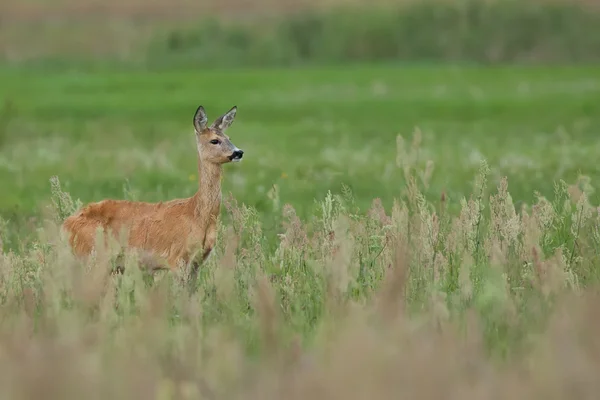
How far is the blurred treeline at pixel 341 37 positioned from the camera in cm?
5066

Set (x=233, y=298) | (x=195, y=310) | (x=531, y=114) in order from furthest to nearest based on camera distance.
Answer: (x=531, y=114) < (x=233, y=298) < (x=195, y=310)

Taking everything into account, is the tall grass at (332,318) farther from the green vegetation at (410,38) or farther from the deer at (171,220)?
the green vegetation at (410,38)

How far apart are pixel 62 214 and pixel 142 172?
9469 millimetres

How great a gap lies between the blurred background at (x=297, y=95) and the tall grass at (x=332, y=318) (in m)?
0.75

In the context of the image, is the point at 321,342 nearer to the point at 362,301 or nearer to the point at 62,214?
the point at 362,301

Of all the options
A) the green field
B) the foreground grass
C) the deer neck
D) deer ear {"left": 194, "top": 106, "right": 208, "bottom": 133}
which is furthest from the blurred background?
deer ear {"left": 194, "top": 106, "right": 208, "bottom": 133}

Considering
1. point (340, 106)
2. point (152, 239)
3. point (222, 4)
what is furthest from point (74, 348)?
point (222, 4)

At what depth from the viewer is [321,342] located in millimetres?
6254

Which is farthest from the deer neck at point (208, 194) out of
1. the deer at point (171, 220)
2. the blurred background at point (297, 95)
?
the blurred background at point (297, 95)

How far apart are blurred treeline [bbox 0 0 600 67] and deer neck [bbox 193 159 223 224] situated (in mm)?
40431

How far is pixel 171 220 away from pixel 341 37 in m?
43.7

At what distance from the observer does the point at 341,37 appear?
53.2 metres

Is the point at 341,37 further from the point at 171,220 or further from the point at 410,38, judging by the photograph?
the point at 171,220

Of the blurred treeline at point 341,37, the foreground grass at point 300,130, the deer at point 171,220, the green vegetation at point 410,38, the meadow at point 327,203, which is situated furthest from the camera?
the blurred treeline at point 341,37
